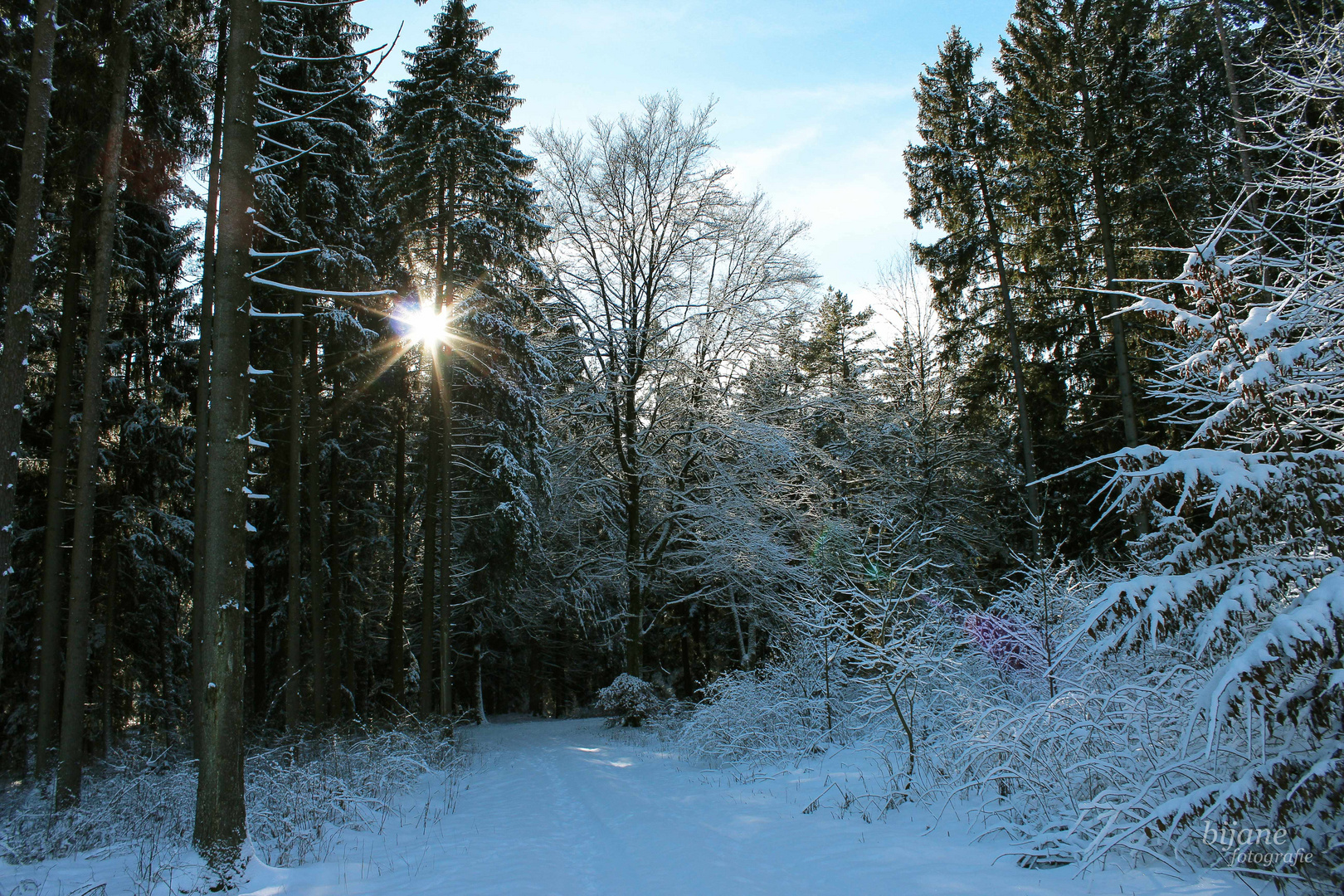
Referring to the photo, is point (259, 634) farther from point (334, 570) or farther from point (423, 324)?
point (423, 324)

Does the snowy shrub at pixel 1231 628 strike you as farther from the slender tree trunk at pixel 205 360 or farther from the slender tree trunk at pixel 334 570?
the slender tree trunk at pixel 334 570

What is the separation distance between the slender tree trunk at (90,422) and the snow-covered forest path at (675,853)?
191 inches

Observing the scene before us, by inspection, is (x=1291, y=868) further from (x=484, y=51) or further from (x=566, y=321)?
(x=484, y=51)

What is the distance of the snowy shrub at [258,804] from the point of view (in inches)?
256

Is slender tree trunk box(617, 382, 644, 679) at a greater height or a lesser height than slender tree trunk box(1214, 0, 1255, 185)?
lesser

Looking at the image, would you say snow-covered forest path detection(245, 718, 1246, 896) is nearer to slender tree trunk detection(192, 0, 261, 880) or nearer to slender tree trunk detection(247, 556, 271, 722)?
slender tree trunk detection(192, 0, 261, 880)

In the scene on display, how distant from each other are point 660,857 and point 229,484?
496 cm

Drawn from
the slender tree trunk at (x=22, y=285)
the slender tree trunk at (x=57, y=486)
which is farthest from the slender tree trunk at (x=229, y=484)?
the slender tree trunk at (x=57, y=486)

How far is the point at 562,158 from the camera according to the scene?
744 inches

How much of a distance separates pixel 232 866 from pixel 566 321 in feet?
50.3

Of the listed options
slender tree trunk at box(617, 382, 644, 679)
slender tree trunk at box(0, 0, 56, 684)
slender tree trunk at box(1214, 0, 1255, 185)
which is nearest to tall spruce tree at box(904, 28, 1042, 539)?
slender tree trunk at box(1214, 0, 1255, 185)

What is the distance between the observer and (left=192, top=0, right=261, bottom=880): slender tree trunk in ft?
18.4

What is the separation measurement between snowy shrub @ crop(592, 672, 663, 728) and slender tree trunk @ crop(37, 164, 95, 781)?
1088cm

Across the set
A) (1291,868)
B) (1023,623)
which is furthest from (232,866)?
(1023,623)
